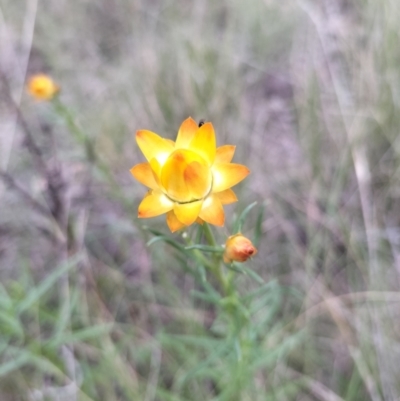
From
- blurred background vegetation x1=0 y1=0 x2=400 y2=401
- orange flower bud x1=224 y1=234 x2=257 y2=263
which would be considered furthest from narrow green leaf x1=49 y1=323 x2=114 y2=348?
orange flower bud x1=224 y1=234 x2=257 y2=263

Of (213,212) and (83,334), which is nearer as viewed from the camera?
(213,212)

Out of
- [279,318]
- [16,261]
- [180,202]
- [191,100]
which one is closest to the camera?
[180,202]

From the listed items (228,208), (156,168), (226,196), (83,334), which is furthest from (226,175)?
(228,208)

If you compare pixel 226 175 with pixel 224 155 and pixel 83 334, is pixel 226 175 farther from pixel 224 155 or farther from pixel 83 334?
pixel 83 334

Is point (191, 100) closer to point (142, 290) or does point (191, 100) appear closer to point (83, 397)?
point (142, 290)

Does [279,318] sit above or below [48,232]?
below

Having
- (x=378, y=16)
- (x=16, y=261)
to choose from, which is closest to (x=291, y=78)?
(x=378, y=16)

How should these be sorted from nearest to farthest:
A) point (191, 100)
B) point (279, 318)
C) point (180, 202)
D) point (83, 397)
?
1. point (180, 202)
2. point (83, 397)
3. point (279, 318)
4. point (191, 100)
